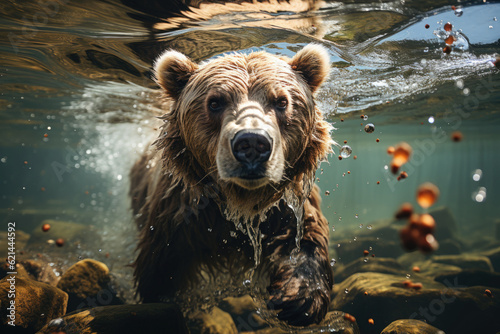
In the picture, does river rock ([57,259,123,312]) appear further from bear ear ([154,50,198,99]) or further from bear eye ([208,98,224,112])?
bear eye ([208,98,224,112])

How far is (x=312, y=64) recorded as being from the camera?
12.5 ft

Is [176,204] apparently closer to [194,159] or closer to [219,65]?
[194,159]

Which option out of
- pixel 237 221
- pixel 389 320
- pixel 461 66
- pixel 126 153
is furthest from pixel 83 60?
pixel 126 153

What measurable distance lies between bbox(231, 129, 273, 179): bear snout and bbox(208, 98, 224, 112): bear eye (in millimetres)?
699

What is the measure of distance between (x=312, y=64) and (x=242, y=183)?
5.97ft

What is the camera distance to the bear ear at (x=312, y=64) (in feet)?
12.3

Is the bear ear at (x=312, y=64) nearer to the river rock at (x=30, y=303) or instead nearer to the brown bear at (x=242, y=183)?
the brown bear at (x=242, y=183)

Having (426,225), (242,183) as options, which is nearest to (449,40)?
(242,183)

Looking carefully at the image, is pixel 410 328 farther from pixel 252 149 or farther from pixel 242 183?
pixel 252 149

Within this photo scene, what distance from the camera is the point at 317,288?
366 cm

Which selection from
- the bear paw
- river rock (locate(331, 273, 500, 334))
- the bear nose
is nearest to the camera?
the bear nose

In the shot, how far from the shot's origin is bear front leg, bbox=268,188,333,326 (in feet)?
11.4

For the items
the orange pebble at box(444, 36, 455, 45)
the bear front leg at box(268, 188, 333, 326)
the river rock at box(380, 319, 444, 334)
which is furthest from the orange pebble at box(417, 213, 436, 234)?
the orange pebble at box(444, 36, 455, 45)

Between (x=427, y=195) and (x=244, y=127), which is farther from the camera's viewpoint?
(x=244, y=127)
